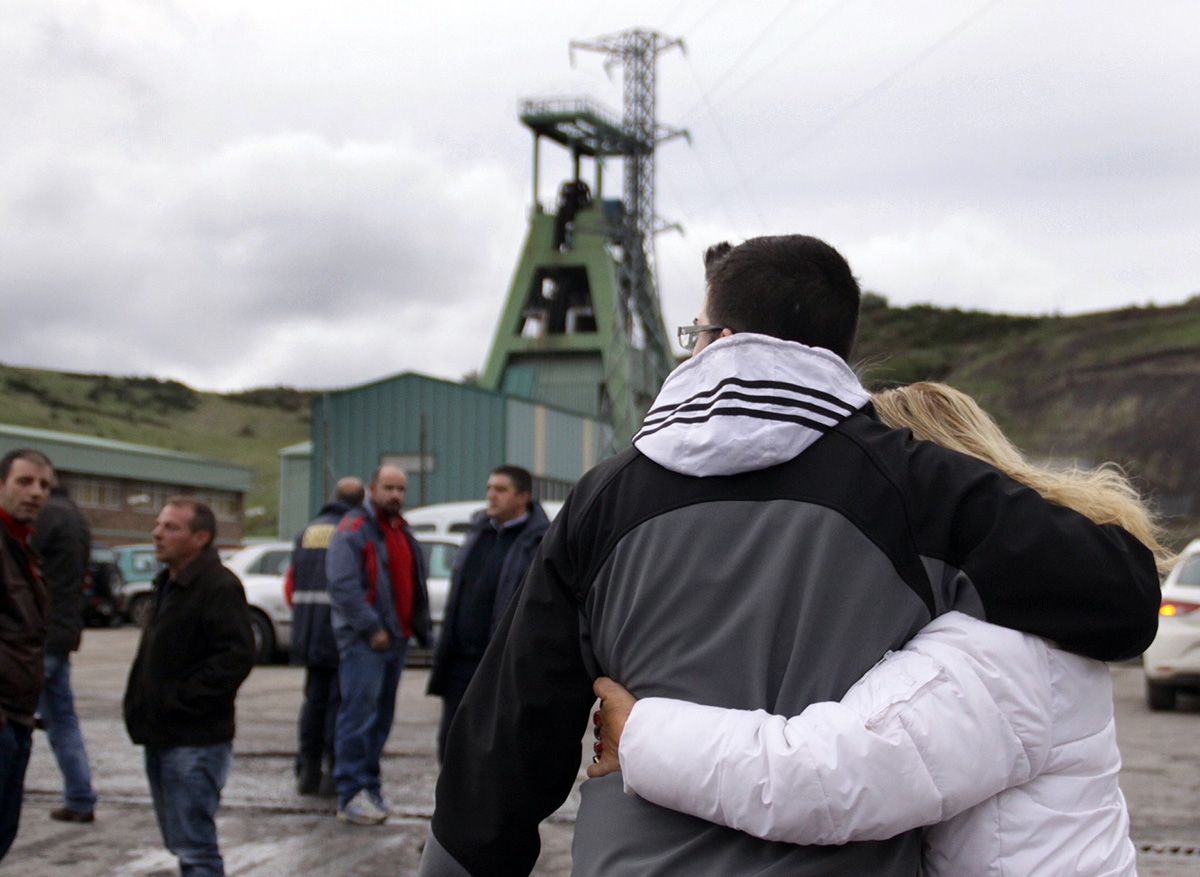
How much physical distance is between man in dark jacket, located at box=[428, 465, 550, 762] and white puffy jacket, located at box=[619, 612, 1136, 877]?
5.13m

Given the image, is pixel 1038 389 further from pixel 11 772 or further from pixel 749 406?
pixel 749 406

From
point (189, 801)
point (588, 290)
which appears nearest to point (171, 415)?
point (588, 290)

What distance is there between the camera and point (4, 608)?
5.05 meters

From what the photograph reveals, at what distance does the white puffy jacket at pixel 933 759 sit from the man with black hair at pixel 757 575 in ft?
0.17

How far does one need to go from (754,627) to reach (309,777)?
707cm

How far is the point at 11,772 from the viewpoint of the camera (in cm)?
502

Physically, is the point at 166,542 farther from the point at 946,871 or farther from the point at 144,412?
the point at 144,412

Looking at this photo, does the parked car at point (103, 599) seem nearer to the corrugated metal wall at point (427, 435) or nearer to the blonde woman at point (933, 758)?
the corrugated metal wall at point (427, 435)

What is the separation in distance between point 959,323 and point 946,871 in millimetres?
86193

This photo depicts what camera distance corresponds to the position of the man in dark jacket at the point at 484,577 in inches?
286

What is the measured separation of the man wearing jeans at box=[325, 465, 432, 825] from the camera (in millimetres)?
7695

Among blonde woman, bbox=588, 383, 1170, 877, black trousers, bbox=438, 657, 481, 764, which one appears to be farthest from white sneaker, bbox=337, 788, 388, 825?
blonde woman, bbox=588, 383, 1170, 877

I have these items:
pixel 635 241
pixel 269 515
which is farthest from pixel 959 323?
pixel 269 515

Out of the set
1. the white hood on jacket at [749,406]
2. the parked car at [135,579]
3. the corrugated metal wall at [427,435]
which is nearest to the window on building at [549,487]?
the corrugated metal wall at [427,435]
